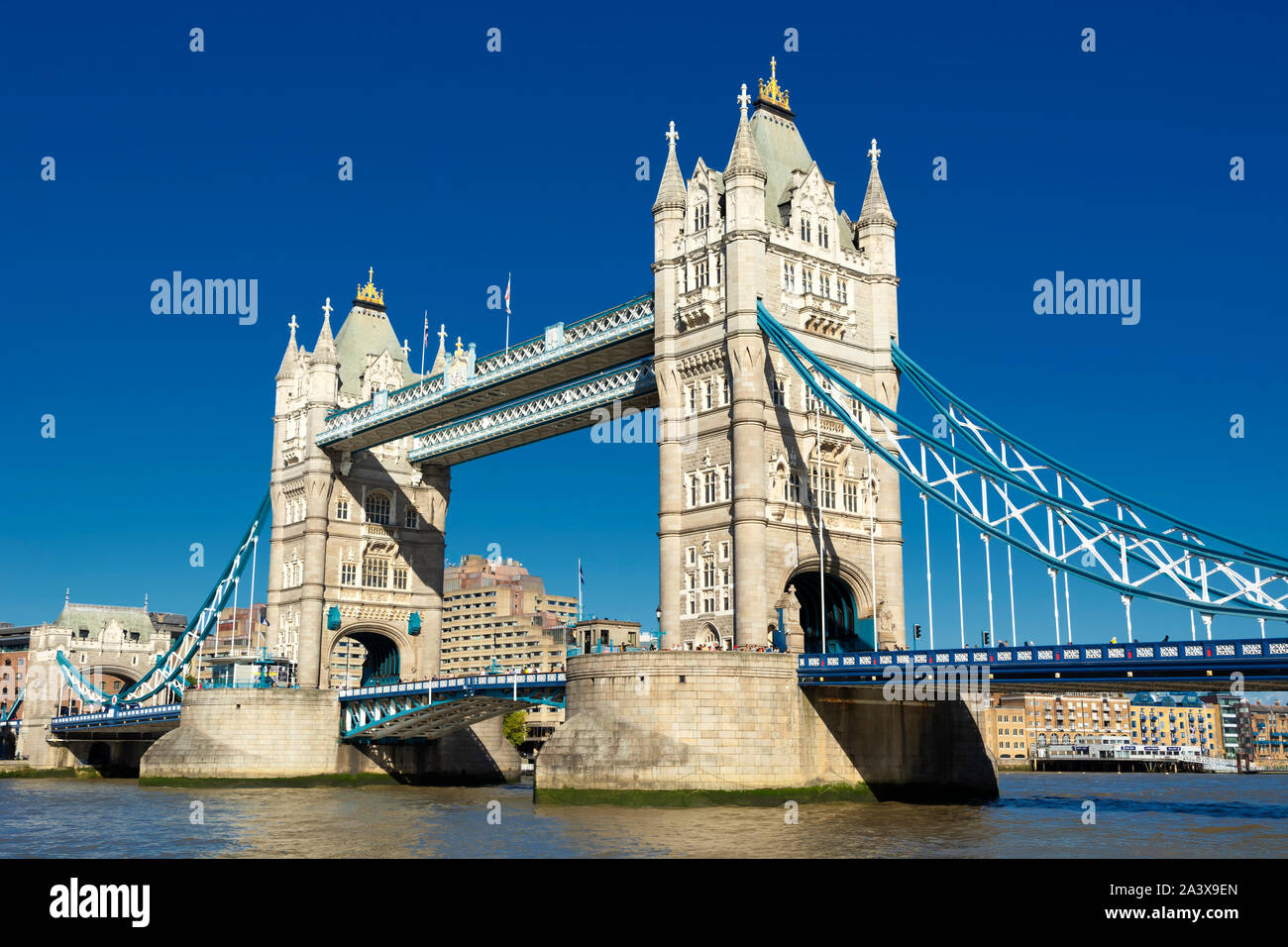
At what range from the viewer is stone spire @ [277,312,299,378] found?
86.8 m

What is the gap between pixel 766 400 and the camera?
55.2m

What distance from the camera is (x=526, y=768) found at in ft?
364

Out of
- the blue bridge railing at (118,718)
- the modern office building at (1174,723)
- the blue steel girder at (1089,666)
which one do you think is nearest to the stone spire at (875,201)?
the blue steel girder at (1089,666)

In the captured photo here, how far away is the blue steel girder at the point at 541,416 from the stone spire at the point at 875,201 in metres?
12.3

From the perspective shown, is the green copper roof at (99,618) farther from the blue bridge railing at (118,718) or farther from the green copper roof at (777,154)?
the green copper roof at (777,154)

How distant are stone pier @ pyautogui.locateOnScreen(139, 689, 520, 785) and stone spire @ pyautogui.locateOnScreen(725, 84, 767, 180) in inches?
1523

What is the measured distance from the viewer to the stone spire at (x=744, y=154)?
5578 centimetres

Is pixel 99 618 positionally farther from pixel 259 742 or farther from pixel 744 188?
pixel 744 188

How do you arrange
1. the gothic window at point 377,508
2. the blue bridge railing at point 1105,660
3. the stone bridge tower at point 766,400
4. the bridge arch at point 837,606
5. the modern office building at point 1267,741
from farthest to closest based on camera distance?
1. the modern office building at point 1267,741
2. the gothic window at point 377,508
3. the bridge arch at point 837,606
4. the stone bridge tower at point 766,400
5. the blue bridge railing at point 1105,660

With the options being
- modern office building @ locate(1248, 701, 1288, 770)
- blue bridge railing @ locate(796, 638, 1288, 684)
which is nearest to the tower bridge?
blue bridge railing @ locate(796, 638, 1288, 684)

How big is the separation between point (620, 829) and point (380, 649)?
51.7m

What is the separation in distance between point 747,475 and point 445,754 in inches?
1347
